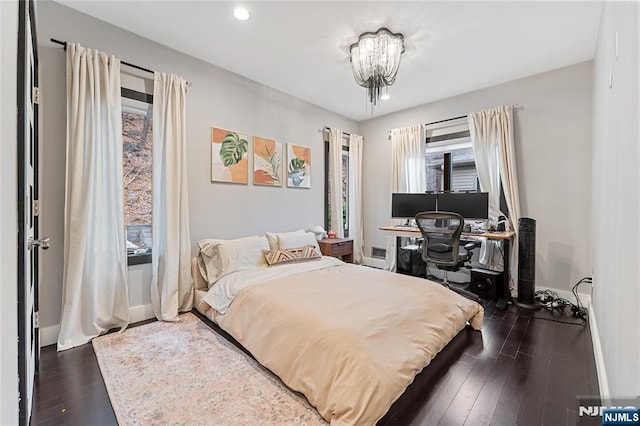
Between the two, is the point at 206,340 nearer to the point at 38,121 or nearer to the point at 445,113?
the point at 38,121

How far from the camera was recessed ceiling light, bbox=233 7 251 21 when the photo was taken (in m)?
2.27

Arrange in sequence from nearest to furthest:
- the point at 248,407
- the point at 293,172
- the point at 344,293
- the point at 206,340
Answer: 1. the point at 248,407
2. the point at 344,293
3. the point at 206,340
4. the point at 293,172

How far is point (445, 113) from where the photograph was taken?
13.8 feet

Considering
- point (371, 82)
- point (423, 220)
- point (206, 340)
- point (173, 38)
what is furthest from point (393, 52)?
point (206, 340)

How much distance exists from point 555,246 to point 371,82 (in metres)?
2.96

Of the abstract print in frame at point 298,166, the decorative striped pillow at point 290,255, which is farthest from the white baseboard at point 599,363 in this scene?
the abstract print in frame at point 298,166

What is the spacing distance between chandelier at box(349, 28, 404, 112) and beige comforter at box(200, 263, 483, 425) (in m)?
1.95

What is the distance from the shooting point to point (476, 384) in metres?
1.80

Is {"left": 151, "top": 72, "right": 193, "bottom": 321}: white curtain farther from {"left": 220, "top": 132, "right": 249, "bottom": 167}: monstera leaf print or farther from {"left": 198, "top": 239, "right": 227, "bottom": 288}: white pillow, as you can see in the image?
{"left": 220, "top": 132, "right": 249, "bottom": 167}: monstera leaf print

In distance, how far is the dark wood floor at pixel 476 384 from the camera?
1523 mm

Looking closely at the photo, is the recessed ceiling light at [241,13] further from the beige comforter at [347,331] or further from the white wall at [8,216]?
the beige comforter at [347,331]

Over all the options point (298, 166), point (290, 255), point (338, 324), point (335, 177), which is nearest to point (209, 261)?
point (290, 255)

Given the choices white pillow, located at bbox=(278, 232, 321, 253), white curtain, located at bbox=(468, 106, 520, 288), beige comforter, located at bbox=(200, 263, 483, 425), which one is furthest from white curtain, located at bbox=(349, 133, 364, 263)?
beige comforter, located at bbox=(200, 263, 483, 425)

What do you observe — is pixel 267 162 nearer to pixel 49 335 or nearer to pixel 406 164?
pixel 406 164
